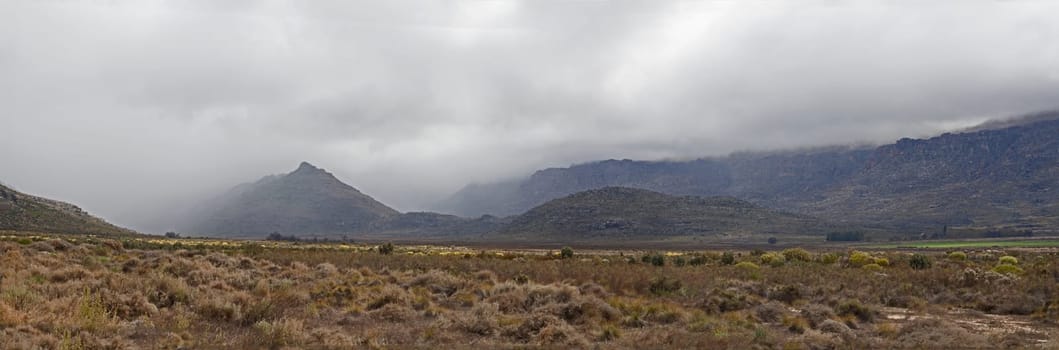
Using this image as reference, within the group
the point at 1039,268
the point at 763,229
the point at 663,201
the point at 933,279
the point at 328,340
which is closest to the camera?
the point at 328,340

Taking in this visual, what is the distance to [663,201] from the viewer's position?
19188 centimetres

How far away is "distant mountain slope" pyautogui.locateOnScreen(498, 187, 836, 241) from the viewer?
15675 cm

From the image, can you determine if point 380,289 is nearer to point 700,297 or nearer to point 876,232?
point 700,297

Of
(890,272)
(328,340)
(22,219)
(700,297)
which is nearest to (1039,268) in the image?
(890,272)

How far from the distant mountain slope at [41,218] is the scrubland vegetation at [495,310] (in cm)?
7831

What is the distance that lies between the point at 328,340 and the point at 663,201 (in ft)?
610

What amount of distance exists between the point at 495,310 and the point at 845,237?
468 ft

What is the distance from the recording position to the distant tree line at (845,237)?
135 meters

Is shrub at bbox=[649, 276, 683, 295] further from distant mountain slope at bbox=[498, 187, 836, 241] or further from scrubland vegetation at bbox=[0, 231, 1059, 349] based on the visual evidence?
distant mountain slope at bbox=[498, 187, 836, 241]

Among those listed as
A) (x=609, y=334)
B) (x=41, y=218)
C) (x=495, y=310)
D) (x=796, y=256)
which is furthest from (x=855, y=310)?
(x=41, y=218)

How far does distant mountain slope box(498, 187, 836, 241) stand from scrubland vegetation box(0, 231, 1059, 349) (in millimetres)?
131337

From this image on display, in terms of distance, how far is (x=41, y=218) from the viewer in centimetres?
9125

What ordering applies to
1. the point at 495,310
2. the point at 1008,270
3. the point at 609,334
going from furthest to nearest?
the point at 1008,270 < the point at 495,310 < the point at 609,334

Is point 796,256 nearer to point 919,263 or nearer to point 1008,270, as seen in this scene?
point 919,263
